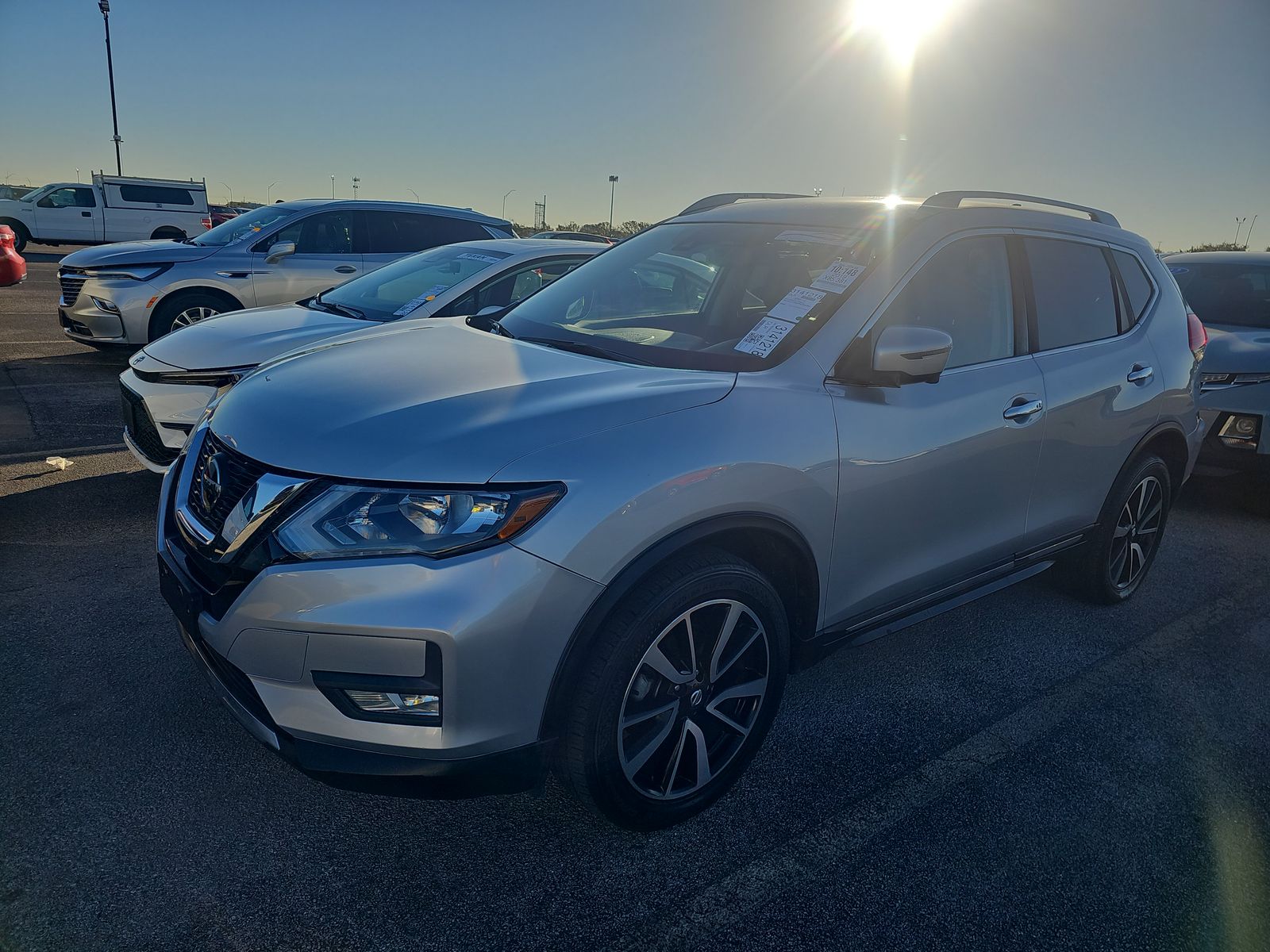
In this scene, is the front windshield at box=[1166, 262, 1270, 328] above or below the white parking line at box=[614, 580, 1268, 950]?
above

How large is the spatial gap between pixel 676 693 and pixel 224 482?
4.51 ft

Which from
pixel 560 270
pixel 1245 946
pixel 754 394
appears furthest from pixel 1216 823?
pixel 560 270

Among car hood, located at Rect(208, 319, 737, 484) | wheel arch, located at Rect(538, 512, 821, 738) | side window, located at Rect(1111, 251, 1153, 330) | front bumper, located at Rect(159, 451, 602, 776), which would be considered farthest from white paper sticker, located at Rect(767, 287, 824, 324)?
side window, located at Rect(1111, 251, 1153, 330)

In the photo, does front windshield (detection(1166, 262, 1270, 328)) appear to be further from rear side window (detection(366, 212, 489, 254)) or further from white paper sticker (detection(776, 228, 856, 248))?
rear side window (detection(366, 212, 489, 254))

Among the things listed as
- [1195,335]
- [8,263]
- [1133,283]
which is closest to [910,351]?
[1133,283]

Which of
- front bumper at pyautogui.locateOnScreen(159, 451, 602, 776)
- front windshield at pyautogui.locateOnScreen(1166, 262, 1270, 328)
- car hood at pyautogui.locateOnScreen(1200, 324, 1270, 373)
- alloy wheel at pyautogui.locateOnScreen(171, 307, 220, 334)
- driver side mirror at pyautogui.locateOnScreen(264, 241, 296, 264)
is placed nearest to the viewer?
front bumper at pyautogui.locateOnScreen(159, 451, 602, 776)

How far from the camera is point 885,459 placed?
2.75 meters

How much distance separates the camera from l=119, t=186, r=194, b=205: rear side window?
26.5 meters

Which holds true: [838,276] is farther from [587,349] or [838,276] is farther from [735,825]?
[735,825]

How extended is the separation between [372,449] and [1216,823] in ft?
9.16

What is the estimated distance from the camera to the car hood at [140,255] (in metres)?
8.34

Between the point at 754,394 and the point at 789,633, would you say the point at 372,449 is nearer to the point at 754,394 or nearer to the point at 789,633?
the point at 754,394

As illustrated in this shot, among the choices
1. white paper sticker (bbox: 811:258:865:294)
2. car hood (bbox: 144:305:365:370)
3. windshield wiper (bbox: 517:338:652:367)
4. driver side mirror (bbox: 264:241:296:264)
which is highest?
white paper sticker (bbox: 811:258:865:294)

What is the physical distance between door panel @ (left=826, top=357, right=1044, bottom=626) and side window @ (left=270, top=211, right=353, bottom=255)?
7534 mm
